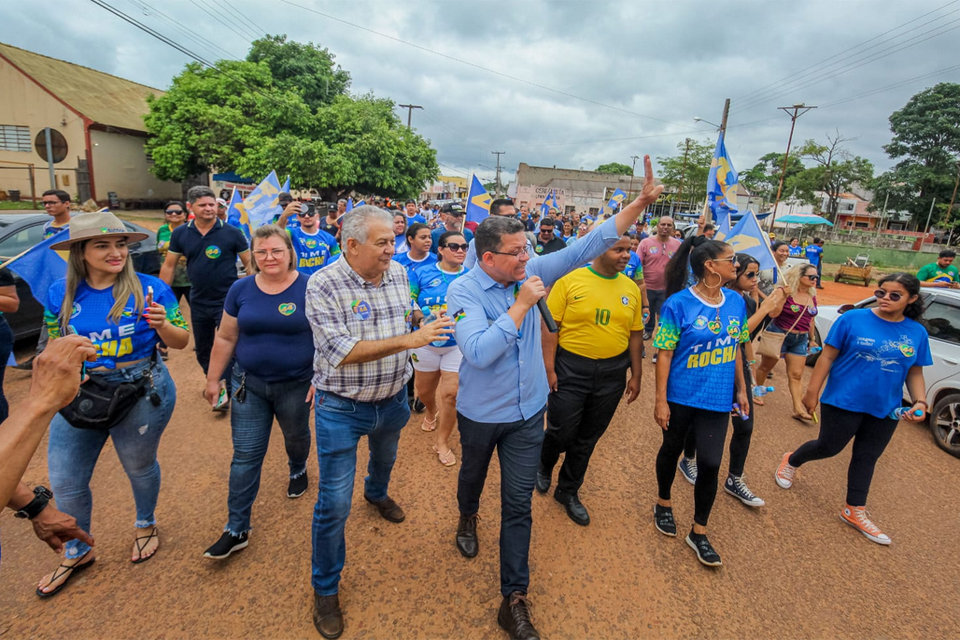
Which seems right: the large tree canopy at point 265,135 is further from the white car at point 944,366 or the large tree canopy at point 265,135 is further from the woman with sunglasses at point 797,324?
the white car at point 944,366

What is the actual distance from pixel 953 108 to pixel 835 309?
162 feet

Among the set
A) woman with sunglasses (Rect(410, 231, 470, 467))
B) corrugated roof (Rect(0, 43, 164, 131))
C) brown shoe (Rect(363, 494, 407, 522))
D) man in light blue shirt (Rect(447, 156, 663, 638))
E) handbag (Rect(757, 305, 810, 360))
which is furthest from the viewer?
corrugated roof (Rect(0, 43, 164, 131))

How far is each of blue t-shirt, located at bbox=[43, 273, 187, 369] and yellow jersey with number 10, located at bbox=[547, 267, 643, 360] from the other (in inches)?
99.4

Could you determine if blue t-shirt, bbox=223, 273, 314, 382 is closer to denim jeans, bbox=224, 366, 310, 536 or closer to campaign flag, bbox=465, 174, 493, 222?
denim jeans, bbox=224, 366, 310, 536

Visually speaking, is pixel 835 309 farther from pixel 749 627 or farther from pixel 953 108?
pixel 953 108

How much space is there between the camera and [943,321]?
5.38 m

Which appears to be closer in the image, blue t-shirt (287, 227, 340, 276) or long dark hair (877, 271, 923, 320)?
long dark hair (877, 271, 923, 320)

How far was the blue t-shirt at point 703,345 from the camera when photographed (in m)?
2.92

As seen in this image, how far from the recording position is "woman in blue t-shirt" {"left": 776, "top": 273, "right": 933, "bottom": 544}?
10.8 feet

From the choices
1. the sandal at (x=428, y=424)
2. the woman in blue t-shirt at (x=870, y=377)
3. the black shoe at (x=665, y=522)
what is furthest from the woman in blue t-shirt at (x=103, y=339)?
the woman in blue t-shirt at (x=870, y=377)

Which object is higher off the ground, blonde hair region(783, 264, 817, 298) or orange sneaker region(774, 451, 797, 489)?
blonde hair region(783, 264, 817, 298)

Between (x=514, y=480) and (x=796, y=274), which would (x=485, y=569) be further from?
(x=796, y=274)

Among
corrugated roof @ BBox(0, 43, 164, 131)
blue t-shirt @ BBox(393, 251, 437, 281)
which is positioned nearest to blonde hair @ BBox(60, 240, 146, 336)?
blue t-shirt @ BBox(393, 251, 437, 281)

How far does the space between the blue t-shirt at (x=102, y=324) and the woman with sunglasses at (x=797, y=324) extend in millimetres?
5717
